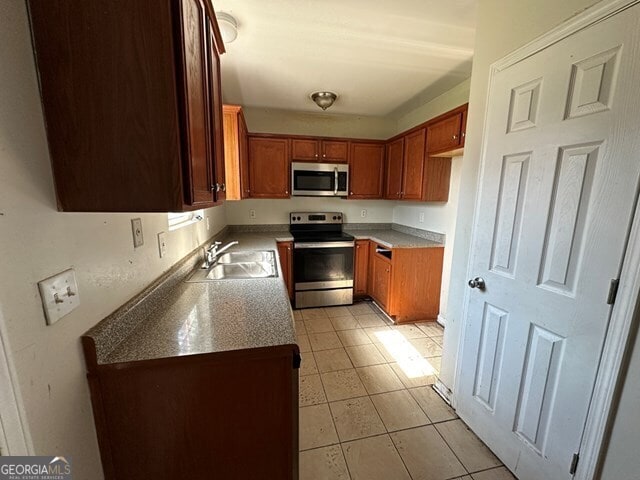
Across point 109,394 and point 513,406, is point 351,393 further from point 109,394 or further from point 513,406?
point 109,394

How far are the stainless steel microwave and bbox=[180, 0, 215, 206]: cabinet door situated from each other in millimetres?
2257

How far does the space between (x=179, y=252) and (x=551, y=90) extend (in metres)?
2.08

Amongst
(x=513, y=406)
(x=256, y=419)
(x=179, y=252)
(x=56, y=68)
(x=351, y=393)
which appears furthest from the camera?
(x=351, y=393)

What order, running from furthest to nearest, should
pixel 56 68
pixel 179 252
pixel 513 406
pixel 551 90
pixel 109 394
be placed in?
1. pixel 179 252
2. pixel 513 406
3. pixel 551 90
4. pixel 109 394
5. pixel 56 68

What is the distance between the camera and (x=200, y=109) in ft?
2.89

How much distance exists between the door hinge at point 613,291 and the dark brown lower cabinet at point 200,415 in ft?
3.79

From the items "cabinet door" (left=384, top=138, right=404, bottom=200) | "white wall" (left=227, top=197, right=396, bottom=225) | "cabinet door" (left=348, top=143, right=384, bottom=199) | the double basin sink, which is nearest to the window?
the double basin sink

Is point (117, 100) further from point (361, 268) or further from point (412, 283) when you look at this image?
point (361, 268)

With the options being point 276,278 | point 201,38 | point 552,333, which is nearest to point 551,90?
point 552,333

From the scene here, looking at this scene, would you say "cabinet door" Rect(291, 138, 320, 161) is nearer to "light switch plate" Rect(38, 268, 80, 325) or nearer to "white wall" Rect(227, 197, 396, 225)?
"white wall" Rect(227, 197, 396, 225)

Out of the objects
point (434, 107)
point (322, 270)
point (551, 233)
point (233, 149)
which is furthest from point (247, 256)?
point (434, 107)

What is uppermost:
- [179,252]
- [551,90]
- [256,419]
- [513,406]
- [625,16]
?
[625,16]

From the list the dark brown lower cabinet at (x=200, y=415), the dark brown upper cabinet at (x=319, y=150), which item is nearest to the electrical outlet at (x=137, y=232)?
the dark brown lower cabinet at (x=200, y=415)

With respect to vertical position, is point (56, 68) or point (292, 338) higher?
point (56, 68)
